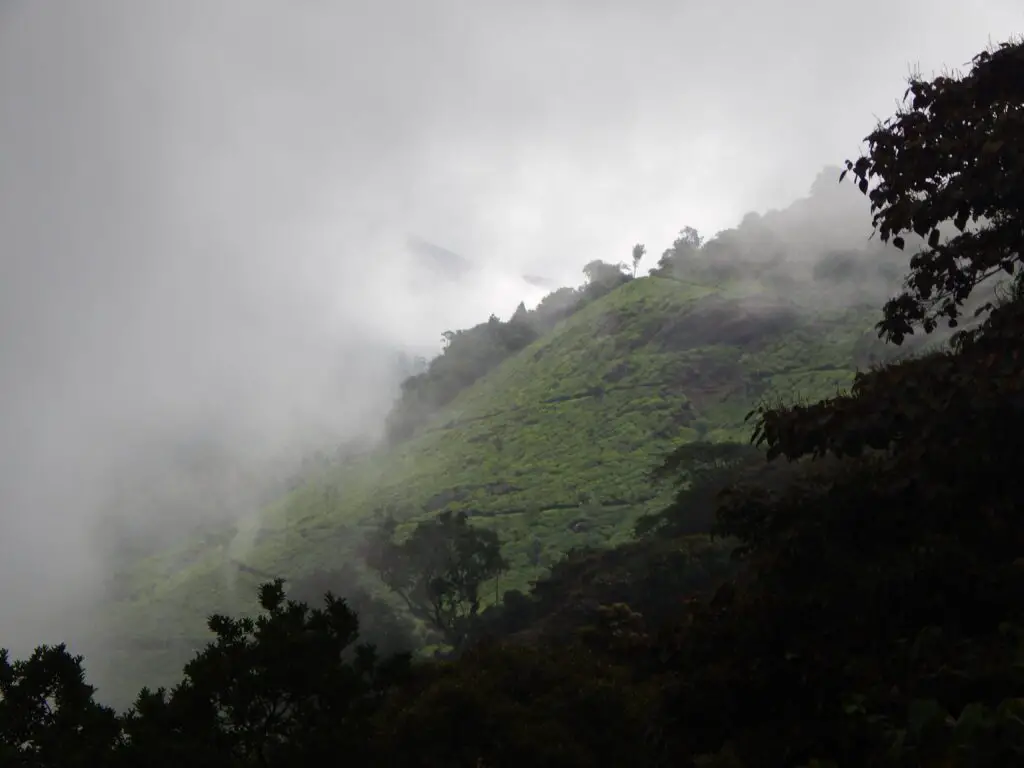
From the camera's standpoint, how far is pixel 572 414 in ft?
419

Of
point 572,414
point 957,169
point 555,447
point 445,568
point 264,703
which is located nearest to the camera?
point 957,169

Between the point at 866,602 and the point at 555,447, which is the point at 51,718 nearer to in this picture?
the point at 866,602

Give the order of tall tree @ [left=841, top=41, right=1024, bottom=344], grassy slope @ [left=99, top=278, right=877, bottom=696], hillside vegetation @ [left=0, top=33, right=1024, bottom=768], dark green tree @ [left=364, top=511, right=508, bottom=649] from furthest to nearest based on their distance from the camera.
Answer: grassy slope @ [left=99, top=278, right=877, bottom=696], dark green tree @ [left=364, top=511, right=508, bottom=649], tall tree @ [left=841, top=41, right=1024, bottom=344], hillside vegetation @ [left=0, top=33, right=1024, bottom=768]

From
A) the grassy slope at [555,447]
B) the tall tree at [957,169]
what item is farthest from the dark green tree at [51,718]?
the grassy slope at [555,447]

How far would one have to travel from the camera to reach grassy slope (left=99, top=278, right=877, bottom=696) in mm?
104062

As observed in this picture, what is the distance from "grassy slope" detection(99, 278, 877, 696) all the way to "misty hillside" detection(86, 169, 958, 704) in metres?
0.33

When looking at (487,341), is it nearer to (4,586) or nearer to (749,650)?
(4,586)

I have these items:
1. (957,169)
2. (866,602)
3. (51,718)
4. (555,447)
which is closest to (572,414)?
(555,447)

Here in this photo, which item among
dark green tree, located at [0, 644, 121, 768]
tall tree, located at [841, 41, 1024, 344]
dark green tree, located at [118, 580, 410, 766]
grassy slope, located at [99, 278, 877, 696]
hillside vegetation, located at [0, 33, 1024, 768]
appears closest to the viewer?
hillside vegetation, located at [0, 33, 1024, 768]

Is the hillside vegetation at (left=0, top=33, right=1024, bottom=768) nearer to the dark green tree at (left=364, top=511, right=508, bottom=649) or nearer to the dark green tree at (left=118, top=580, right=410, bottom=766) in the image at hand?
the dark green tree at (left=118, top=580, right=410, bottom=766)

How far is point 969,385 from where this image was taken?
6621mm

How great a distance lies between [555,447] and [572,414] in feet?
28.3

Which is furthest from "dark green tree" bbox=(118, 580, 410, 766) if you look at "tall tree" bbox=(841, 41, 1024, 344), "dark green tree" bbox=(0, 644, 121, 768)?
"tall tree" bbox=(841, 41, 1024, 344)

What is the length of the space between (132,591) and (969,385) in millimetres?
143150
